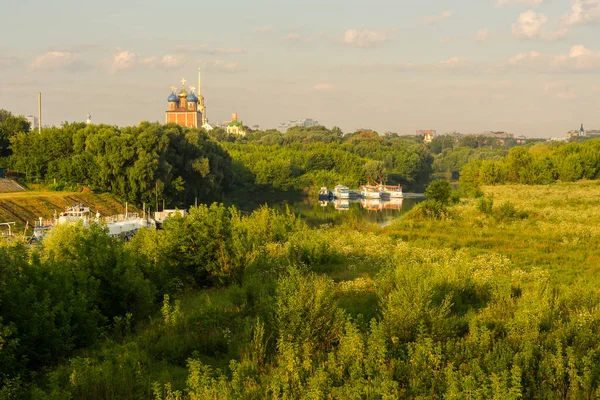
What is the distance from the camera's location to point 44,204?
42.5 metres

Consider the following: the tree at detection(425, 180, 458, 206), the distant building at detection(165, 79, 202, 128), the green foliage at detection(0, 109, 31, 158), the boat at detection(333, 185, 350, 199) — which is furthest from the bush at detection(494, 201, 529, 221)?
the distant building at detection(165, 79, 202, 128)

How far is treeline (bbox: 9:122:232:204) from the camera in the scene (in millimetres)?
49938

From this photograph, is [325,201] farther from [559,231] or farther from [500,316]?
[500,316]

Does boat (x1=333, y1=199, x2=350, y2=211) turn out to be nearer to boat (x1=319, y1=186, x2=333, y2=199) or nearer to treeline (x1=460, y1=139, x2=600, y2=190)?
boat (x1=319, y1=186, x2=333, y2=199)

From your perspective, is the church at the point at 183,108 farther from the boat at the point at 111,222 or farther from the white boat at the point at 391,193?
the boat at the point at 111,222

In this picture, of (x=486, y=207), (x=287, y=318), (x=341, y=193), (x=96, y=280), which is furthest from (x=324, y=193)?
(x=287, y=318)

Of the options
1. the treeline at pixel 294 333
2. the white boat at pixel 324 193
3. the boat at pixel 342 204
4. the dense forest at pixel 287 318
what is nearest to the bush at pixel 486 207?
the dense forest at pixel 287 318

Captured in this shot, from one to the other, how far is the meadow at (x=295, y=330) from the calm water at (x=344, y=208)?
3348 cm

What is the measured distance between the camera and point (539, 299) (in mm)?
11766

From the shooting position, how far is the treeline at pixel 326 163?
83188 millimetres

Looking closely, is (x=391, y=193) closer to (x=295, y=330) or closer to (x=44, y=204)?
(x=44, y=204)

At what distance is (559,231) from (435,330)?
Answer: 18648 millimetres

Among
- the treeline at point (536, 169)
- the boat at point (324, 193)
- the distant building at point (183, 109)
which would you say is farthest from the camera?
the distant building at point (183, 109)

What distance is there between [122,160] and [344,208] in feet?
86.7
